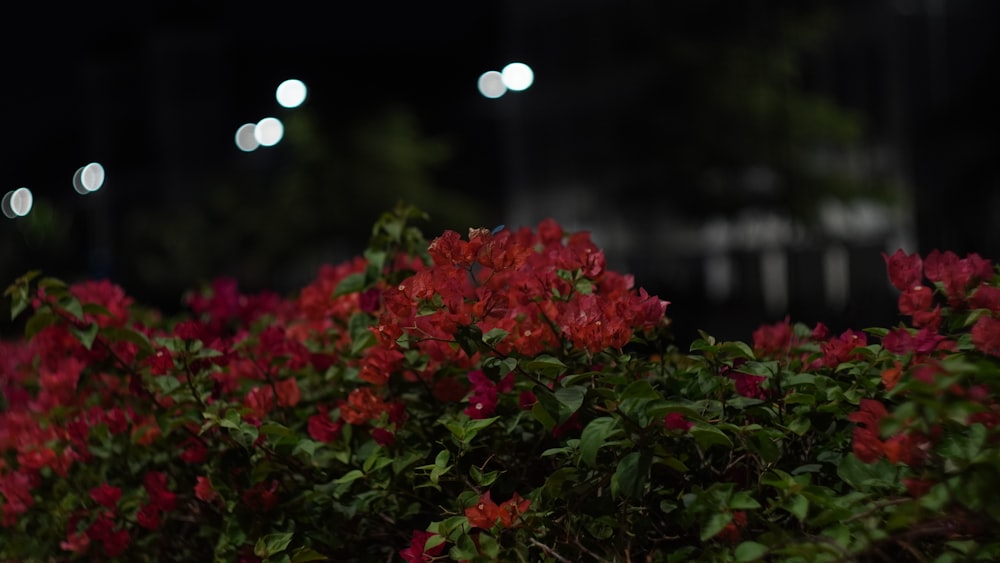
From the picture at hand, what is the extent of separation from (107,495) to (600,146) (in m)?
16.5

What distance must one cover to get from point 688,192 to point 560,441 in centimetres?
1388

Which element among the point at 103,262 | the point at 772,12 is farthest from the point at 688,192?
the point at 103,262

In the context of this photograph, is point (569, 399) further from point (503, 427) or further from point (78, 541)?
point (78, 541)

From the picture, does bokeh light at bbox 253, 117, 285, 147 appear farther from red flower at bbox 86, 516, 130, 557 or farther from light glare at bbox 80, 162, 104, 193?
red flower at bbox 86, 516, 130, 557

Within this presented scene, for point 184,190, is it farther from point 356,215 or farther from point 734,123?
point 734,123

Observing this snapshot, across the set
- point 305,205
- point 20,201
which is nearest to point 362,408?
point 305,205

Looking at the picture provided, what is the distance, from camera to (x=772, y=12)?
14.8m

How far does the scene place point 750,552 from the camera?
114 centimetres

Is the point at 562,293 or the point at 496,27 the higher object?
the point at 496,27

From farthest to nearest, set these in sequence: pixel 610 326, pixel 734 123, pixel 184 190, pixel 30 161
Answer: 1. pixel 30 161
2. pixel 184 190
3. pixel 734 123
4. pixel 610 326

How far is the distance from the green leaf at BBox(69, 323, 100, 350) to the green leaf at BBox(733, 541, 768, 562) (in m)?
1.17

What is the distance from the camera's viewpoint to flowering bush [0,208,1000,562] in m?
1.22

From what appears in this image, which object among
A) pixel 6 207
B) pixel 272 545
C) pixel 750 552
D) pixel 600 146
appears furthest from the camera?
pixel 6 207

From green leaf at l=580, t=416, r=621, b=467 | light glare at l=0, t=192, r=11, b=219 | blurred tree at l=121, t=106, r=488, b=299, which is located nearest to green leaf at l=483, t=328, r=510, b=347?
green leaf at l=580, t=416, r=621, b=467
